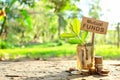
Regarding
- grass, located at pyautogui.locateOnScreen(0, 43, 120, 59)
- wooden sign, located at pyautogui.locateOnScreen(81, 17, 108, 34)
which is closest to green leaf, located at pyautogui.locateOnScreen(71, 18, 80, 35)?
wooden sign, located at pyautogui.locateOnScreen(81, 17, 108, 34)

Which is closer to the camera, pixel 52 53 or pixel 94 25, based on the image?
pixel 94 25

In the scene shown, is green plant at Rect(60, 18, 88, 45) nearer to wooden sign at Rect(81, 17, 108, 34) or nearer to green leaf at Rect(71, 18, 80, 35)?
green leaf at Rect(71, 18, 80, 35)

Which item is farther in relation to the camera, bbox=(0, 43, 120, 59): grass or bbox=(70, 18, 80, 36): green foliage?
bbox=(0, 43, 120, 59): grass

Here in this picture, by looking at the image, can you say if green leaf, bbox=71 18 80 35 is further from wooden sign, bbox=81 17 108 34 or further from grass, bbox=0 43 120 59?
grass, bbox=0 43 120 59

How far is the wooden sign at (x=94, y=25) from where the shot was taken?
4.35m

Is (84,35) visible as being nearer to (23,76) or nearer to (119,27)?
(23,76)

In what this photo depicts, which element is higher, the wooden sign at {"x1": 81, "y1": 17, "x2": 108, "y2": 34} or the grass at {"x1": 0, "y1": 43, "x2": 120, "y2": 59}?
the wooden sign at {"x1": 81, "y1": 17, "x2": 108, "y2": 34}

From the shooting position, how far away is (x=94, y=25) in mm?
4363

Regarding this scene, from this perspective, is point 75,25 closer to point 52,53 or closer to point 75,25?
point 75,25

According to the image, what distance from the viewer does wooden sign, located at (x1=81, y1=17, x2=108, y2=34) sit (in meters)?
4.35

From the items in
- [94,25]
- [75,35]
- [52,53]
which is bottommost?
[52,53]

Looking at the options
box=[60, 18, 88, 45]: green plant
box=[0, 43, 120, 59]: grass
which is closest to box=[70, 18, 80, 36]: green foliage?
box=[60, 18, 88, 45]: green plant

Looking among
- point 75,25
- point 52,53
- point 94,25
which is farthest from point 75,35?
point 52,53

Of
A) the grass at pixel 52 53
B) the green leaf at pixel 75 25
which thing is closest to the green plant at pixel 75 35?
the green leaf at pixel 75 25
